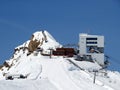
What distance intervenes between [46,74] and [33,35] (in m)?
59.8

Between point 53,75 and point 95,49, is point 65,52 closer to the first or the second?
point 95,49

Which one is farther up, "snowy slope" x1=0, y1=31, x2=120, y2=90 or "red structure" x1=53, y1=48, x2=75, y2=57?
"red structure" x1=53, y1=48, x2=75, y2=57

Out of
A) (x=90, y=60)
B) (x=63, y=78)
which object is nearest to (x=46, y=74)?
(x=63, y=78)

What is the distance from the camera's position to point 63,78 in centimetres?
8350

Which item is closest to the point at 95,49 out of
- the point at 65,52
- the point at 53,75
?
the point at 65,52

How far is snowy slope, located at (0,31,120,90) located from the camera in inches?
2789

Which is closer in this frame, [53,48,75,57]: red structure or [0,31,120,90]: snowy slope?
[0,31,120,90]: snowy slope

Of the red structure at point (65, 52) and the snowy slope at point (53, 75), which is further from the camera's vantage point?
the red structure at point (65, 52)

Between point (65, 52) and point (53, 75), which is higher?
point (65, 52)

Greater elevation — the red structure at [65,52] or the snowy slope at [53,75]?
the red structure at [65,52]

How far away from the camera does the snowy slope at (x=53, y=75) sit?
70.8 metres

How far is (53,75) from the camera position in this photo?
88.2 metres

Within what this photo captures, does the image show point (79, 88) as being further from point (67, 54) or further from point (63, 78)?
point (67, 54)

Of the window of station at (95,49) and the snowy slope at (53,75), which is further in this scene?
the window of station at (95,49)
